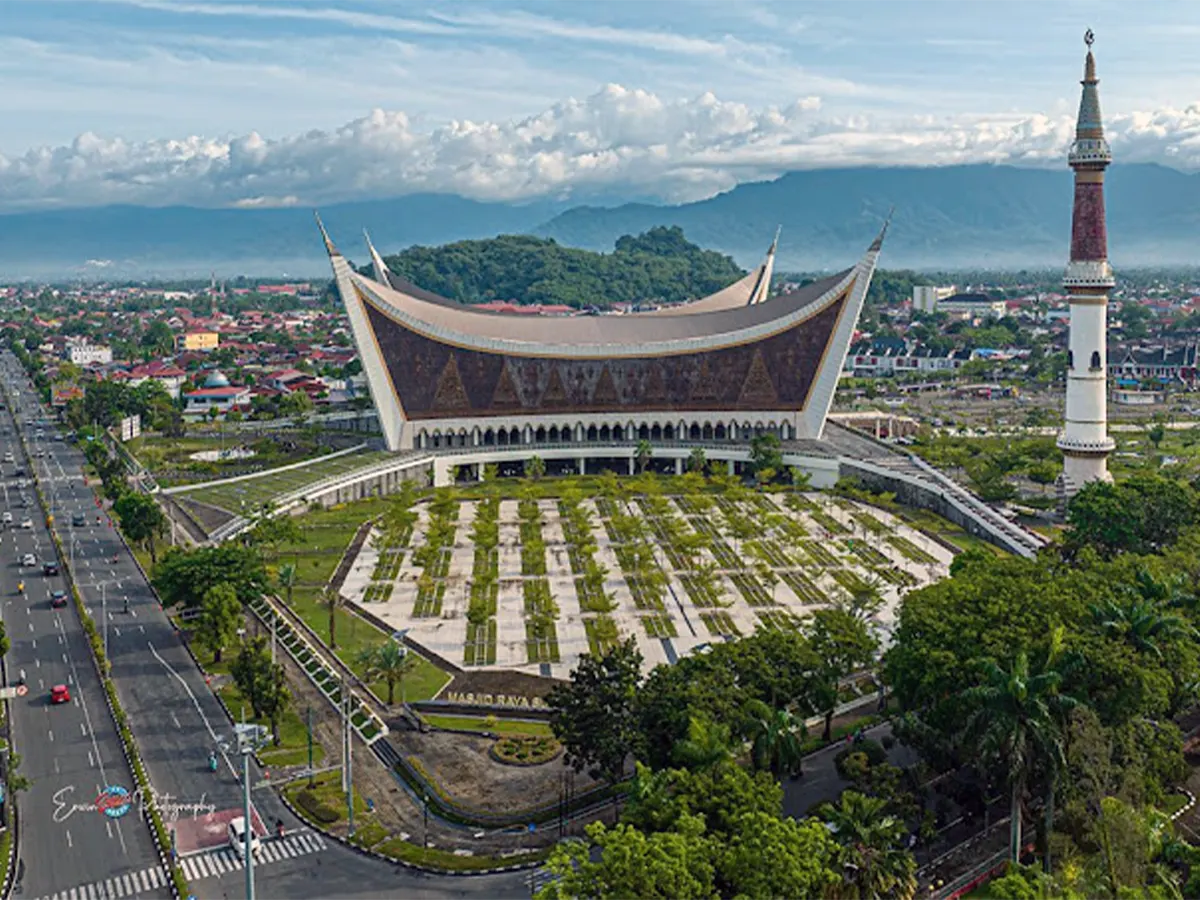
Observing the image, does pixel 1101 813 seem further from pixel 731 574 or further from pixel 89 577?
pixel 89 577

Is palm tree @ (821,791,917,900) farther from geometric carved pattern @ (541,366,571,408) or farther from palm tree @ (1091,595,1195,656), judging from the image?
geometric carved pattern @ (541,366,571,408)

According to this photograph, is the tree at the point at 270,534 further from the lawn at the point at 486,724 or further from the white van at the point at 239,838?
the white van at the point at 239,838

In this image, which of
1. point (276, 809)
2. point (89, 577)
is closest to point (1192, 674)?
point (276, 809)

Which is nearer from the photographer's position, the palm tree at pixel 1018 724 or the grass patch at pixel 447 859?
the palm tree at pixel 1018 724

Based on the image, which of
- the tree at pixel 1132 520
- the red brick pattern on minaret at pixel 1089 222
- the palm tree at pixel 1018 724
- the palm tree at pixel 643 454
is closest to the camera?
the palm tree at pixel 1018 724

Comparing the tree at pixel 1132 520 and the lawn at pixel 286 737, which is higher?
the tree at pixel 1132 520

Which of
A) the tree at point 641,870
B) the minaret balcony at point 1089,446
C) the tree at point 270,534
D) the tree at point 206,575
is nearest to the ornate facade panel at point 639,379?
the tree at point 270,534

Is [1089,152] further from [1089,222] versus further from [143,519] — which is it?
[143,519]
